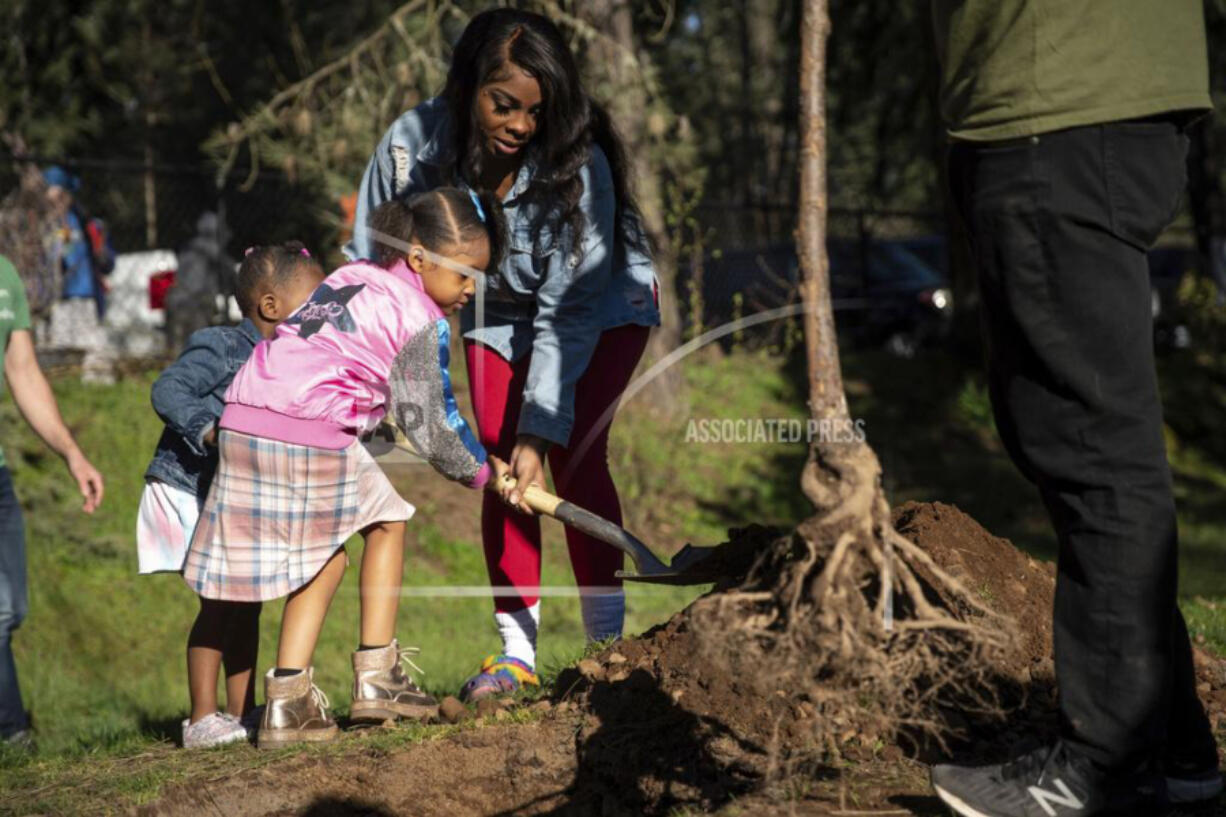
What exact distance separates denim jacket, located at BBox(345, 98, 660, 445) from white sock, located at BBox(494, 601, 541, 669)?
66cm

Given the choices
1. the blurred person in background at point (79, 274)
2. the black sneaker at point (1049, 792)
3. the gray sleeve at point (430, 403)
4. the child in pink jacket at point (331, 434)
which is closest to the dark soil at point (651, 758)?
the black sneaker at point (1049, 792)

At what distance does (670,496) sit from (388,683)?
19.0 ft

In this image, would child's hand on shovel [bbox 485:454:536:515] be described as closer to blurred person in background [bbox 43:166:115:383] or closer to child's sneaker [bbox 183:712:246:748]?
child's sneaker [bbox 183:712:246:748]

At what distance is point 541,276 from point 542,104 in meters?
0.46

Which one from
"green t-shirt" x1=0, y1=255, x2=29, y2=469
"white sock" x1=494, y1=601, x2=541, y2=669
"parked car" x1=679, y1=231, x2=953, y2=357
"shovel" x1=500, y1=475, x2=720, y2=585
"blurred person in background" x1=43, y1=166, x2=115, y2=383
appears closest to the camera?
"shovel" x1=500, y1=475, x2=720, y2=585

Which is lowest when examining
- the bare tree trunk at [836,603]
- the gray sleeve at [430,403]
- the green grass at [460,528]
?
the green grass at [460,528]

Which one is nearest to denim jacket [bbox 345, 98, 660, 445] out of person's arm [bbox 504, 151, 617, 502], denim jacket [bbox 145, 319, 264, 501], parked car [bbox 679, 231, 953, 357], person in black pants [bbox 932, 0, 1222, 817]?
person's arm [bbox 504, 151, 617, 502]

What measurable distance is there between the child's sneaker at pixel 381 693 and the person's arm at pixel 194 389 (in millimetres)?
726

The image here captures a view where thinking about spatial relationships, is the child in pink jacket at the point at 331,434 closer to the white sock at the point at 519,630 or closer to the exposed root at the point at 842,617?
the white sock at the point at 519,630

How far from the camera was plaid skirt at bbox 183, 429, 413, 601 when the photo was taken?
3324mm

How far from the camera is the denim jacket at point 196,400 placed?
371 cm

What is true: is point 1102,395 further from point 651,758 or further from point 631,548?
point 631,548

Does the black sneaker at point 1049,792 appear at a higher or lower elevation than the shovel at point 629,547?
lower

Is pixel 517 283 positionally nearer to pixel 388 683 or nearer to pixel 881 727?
pixel 388 683
